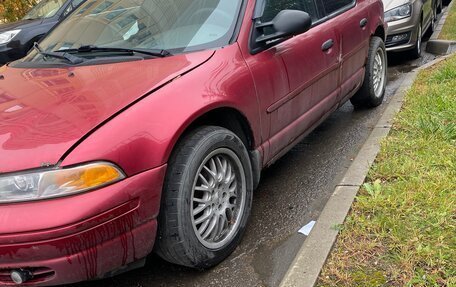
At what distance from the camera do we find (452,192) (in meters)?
2.90

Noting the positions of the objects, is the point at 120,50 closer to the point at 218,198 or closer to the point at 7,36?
the point at 218,198

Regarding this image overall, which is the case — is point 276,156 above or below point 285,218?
above

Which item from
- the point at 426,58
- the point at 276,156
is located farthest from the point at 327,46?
the point at 426,58

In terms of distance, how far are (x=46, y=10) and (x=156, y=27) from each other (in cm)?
519

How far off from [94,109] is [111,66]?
56 centimetres

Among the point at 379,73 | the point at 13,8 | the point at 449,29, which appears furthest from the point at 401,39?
the point at 13,8

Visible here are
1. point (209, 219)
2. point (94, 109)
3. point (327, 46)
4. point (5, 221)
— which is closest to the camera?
point (5, 221)

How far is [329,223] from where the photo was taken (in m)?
2.81

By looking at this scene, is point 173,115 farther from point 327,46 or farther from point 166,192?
point 327,46

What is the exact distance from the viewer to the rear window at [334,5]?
4114 millimetres

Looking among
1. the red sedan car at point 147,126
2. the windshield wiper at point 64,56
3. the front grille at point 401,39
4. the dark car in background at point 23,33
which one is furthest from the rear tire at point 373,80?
the dark car in background at point 23,33

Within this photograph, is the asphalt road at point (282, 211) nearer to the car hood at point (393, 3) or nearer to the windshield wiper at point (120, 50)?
the windshield wiper at point (120, 50)

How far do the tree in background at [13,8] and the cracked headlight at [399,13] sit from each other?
7.14 metres

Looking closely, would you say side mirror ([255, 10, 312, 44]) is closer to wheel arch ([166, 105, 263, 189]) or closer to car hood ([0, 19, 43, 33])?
wheel arch ([166, 105, 263, 189])
